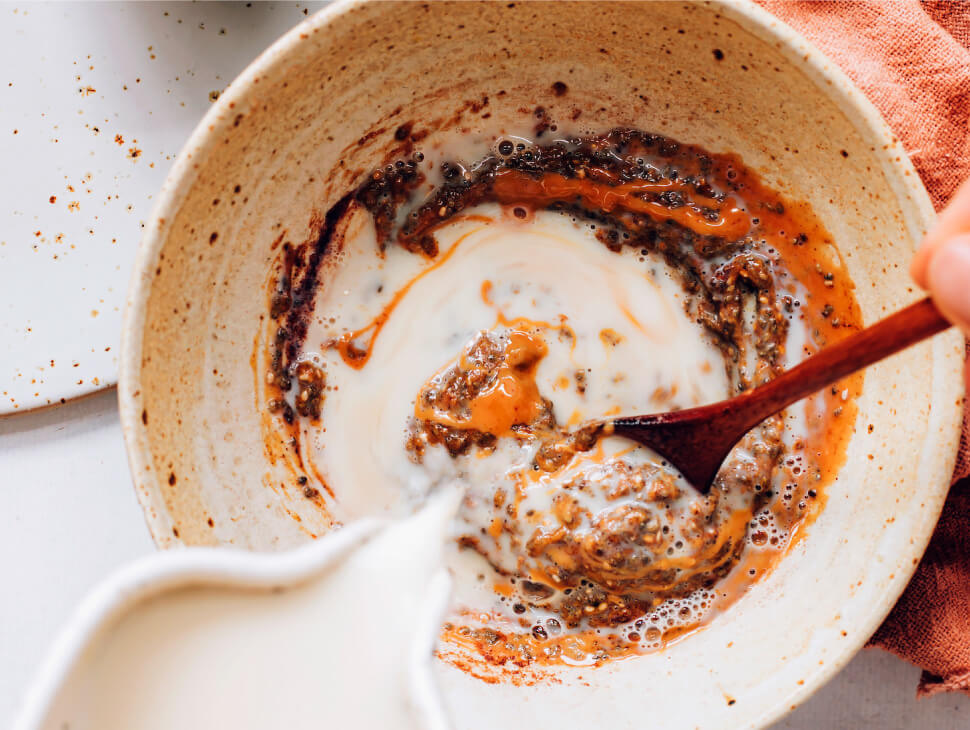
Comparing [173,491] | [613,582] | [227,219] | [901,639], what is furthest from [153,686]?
[901,639]

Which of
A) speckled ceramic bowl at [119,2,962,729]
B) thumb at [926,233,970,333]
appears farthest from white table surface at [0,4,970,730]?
thumb at [926,233,970,333]

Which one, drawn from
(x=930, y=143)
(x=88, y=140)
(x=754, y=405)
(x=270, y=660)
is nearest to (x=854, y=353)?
(x=754, y=405)

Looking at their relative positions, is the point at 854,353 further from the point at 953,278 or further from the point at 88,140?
the point at 88,140

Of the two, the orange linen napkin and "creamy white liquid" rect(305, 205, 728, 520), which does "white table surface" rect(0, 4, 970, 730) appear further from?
"creamy white liquid" rect(305, 205, 728, 520)

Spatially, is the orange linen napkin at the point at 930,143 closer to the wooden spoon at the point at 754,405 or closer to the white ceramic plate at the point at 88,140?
the wooden spoon at the point at 754,405

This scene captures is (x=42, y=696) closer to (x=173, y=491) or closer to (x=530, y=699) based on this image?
(x=173, y=491)
